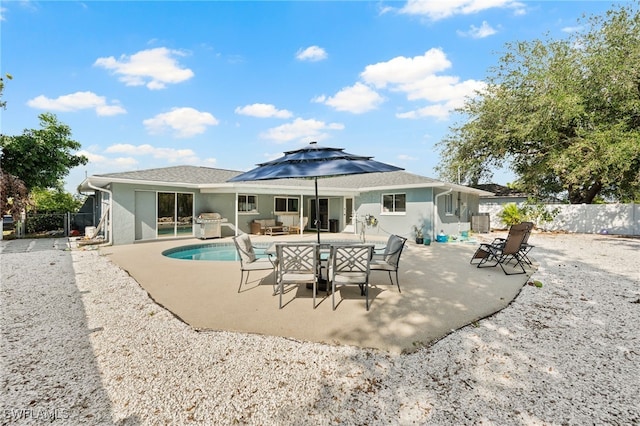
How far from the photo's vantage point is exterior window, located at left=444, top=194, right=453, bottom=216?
1472 cm

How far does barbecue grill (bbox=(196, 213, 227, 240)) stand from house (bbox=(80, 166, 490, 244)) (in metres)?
0.55

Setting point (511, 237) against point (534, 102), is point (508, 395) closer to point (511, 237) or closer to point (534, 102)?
point (511, 237)

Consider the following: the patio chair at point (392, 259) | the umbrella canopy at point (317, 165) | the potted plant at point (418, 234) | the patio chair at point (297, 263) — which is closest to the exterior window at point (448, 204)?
the potted plant at point (418, 234)

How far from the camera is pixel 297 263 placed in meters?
4.79

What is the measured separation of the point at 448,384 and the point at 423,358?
45cm

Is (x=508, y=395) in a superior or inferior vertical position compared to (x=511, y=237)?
inferior

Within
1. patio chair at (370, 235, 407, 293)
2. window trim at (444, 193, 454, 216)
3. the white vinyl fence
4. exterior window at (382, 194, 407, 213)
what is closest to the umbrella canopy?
patio chair at (370, 235, 407, 293)

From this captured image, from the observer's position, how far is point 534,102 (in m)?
16.0

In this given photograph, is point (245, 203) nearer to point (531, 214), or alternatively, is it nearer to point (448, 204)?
point (448, 204)

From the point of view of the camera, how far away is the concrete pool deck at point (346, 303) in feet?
12.6

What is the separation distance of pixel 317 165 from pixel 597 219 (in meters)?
20.9

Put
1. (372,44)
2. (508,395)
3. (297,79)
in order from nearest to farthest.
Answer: (508,395)
(372,44)
(297,79)

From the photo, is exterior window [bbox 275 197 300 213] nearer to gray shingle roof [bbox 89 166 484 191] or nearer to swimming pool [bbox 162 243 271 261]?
gray shingle roof [bbox 89 166 484 191]

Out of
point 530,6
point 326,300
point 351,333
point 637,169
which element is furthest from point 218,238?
point 637,169
